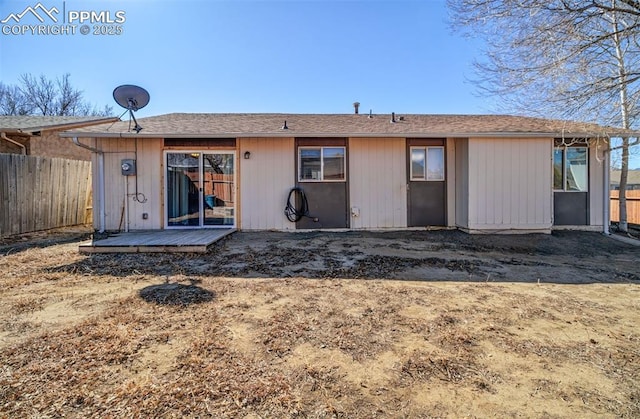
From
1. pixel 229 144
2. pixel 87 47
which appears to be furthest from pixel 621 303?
pixel 87 47

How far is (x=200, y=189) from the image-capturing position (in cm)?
793

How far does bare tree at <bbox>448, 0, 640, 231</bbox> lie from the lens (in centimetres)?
602

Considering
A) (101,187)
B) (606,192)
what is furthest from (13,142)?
(606,192)

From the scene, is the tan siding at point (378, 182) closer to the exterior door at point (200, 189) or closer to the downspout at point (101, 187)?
the exterior door at point (200, 189)

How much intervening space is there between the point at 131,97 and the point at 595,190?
1184cm

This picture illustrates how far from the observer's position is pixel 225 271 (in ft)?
14.9

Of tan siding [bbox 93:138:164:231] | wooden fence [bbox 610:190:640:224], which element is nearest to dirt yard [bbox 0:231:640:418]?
tan siding [bbox 93:138:164:231]

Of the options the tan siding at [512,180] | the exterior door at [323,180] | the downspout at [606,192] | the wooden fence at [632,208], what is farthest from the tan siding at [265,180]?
the wooden fence at [632,208]

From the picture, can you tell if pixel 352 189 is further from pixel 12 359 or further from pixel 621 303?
pixel 12 359

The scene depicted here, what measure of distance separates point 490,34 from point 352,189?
450cm

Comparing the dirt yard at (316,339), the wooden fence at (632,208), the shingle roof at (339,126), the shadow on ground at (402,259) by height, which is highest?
the shingle roof at (339,126)

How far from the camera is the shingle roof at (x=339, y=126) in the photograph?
24.2 ft

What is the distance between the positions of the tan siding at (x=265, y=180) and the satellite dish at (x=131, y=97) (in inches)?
99.0

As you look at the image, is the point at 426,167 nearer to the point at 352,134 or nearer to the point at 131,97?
the point at 352,134
